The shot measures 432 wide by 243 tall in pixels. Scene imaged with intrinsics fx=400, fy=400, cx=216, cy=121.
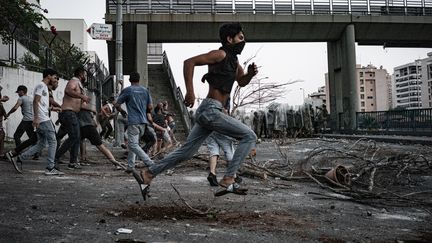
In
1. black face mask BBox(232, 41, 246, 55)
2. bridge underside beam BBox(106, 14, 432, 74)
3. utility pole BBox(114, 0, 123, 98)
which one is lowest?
black face mask BBox(232, 41, 246, 55)

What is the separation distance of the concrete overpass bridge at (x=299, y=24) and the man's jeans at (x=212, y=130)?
64.3 feet

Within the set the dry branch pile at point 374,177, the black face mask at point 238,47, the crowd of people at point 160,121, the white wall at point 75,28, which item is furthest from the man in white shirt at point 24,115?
the white wall at point 75,28

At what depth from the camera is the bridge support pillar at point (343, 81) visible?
2668cm

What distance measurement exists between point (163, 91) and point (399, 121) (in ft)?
43.7

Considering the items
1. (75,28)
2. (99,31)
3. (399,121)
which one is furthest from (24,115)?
(75,28)

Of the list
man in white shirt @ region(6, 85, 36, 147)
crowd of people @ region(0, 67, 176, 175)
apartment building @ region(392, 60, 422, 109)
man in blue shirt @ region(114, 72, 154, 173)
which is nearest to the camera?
crowd of people @ region(0, 67, 176, 175)

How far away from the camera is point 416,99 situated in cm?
17650

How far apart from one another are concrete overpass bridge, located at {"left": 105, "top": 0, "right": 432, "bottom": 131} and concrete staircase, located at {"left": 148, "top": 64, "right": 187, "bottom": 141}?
139 centimetres

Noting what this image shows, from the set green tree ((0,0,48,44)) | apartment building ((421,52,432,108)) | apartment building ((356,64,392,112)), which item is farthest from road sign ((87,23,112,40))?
apartment building ((356,64,392,112))

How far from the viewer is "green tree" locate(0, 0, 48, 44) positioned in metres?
14.4

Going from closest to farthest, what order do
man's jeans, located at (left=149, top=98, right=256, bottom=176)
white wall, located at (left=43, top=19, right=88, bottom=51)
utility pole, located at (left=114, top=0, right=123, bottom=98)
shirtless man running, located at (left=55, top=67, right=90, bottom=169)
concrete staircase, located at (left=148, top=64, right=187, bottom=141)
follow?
man's jeans, located at (left=149, top=98, right=256, bottom=176) < shirtless man running, located at (left=55, top=67, right=90, bottom=169) < utility pole, located at (left=114, top=0, right=123, bottom=98) < concrete staircase, located at (left=148, top=64, right=187, bottom=141) < white wall, located at (left=43, top=19, right=88, bottom=51)

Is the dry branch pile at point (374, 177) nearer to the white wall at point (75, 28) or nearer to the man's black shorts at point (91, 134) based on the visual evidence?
the man's black shorts at point (91, 134)

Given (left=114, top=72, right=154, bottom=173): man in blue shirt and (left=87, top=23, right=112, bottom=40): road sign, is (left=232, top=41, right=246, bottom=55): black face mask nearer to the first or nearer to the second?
(left=114, top=72, right=154, bottom=173): man in blue shirt

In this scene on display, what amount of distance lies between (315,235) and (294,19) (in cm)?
2341
